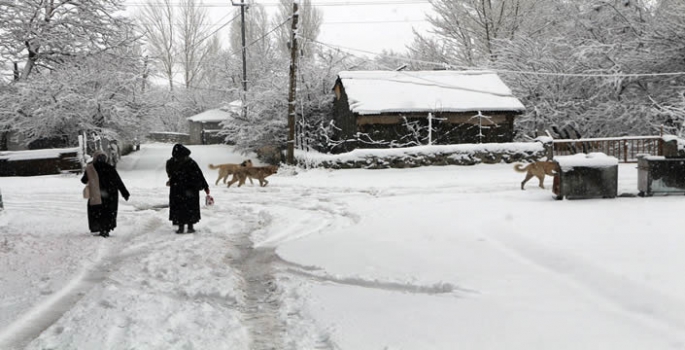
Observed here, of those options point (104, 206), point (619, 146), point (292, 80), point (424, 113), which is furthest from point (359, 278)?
point (424, 113)

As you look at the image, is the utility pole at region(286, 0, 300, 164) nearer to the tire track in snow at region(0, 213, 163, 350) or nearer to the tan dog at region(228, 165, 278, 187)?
the tan dog at region(228, 165, 278, 187)

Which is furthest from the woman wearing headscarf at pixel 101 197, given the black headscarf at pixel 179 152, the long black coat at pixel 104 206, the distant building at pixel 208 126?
the distant building at pixel 208 126

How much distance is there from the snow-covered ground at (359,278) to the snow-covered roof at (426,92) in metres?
13.2

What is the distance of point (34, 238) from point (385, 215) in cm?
618

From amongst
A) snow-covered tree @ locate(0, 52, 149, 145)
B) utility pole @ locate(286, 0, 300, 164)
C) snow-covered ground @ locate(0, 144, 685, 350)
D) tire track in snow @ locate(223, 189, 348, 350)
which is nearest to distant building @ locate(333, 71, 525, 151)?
utility pole @ locate(286, 0, 300, 164)

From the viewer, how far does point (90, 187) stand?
9.73 metres

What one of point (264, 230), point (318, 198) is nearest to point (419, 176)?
point (318, 198)

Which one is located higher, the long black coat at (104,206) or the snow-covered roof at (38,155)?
the snow-covered roof at (38,155)

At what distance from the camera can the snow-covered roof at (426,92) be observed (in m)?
25.5

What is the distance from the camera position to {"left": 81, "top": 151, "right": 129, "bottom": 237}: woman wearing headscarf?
9750mm

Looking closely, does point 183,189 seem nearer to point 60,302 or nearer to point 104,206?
point 104,206

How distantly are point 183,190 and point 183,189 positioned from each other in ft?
0.06

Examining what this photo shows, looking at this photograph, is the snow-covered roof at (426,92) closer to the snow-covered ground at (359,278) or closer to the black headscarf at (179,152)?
the snow-covered ground at (359,278)

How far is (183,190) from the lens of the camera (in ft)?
32.5
